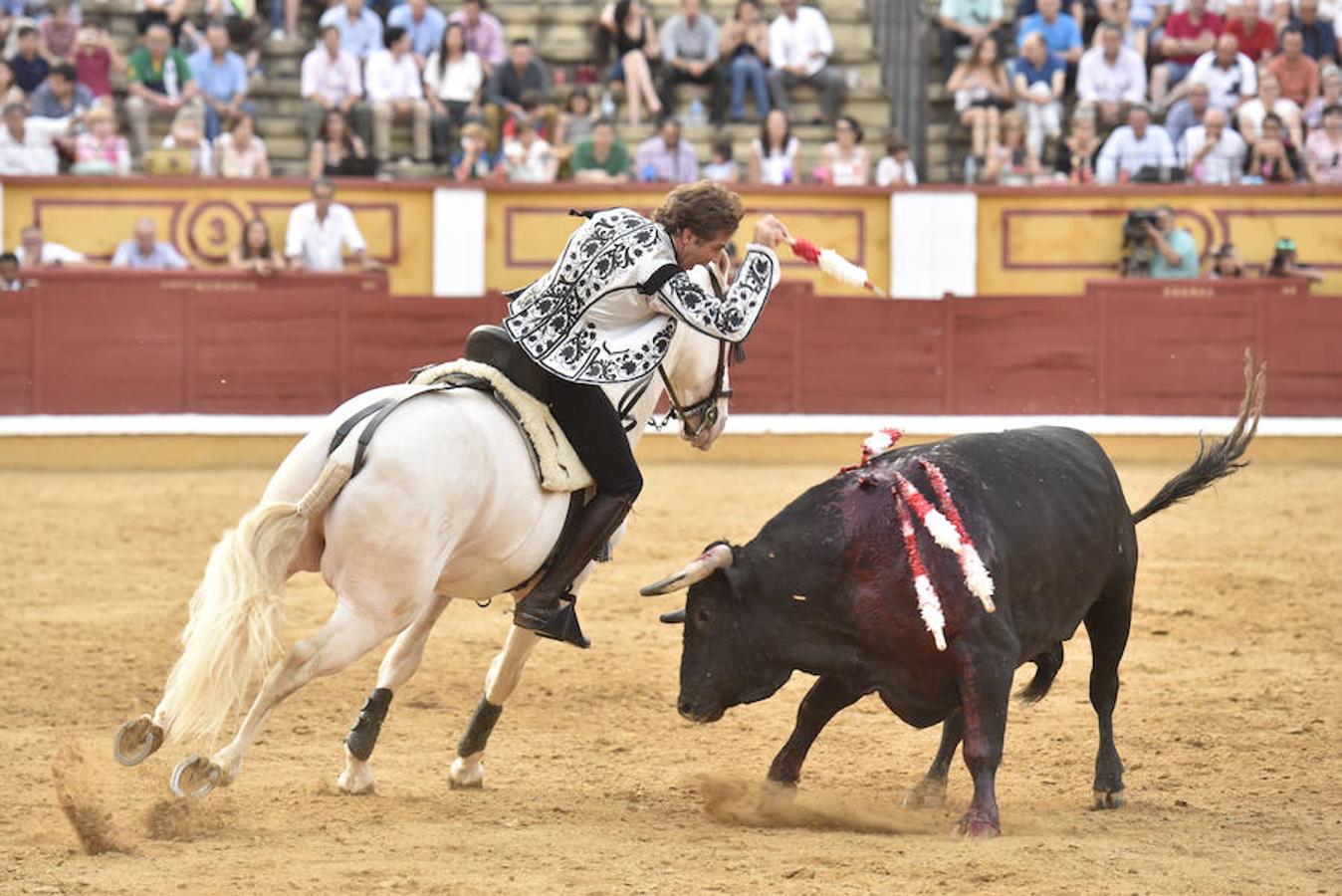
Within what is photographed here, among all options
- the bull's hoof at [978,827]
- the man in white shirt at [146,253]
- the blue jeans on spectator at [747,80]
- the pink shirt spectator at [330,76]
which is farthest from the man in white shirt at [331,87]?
the bull's hoof at [978,827]

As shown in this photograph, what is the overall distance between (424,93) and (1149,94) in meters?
6.08

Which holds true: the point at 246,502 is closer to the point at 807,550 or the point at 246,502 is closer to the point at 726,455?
the point at 726,455

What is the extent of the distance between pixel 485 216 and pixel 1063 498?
10631 millimetres

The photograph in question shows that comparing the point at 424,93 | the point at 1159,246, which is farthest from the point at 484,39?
the point at 1159,246

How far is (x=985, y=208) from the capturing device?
15961mm

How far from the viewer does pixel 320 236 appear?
14.9 m

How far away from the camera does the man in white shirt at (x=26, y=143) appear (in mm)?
14977

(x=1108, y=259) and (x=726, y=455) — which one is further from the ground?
(x=1108, y=259)

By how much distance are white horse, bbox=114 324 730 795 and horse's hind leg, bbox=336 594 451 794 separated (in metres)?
0.46

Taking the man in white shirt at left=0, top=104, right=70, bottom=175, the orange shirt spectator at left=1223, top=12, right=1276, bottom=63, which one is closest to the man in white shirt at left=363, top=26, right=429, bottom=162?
the man in white shirt at left=0, top=104, right=70, bottom=175

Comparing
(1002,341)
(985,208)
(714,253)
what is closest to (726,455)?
(1002,341)

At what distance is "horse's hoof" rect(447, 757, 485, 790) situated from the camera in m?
5.98

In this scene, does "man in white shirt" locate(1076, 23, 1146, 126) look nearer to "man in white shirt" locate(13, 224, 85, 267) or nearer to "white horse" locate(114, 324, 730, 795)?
"man in white shirt" locate(13, 224, 85, 267)

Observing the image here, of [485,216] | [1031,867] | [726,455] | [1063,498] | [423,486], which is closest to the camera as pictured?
[1031,867]
